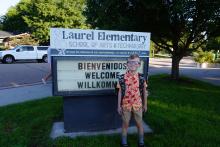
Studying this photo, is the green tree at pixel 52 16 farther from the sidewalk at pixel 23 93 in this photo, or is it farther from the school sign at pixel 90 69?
the school sign at pixel 90 69

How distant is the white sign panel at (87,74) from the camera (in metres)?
5.68

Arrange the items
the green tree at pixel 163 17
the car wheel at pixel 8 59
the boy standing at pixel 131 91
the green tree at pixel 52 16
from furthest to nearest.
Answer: the green tree at pixel 52 16
the car wheel at pixel 8 59
the green tree at pixel 163 17
the boy standing at pixel 131 91

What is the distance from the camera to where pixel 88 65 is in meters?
5.80

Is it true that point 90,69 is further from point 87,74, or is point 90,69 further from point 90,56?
point 90,56

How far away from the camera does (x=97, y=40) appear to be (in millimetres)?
5730

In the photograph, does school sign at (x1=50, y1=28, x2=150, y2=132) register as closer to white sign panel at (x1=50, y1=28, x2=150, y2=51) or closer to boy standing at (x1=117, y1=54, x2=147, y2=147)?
white sign panel at (x1=50, y1=28, x2=150, y2=51)

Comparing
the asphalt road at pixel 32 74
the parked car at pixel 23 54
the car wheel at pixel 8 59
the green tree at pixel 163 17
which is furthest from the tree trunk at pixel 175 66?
the car wheel at pixel 8 59

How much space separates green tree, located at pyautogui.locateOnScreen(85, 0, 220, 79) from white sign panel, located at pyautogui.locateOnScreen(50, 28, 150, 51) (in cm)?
412

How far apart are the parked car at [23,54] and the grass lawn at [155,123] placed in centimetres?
2093

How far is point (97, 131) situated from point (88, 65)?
124cm

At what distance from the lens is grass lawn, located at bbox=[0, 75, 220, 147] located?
5481mm

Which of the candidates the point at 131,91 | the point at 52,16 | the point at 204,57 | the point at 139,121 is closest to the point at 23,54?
the point at 204,57

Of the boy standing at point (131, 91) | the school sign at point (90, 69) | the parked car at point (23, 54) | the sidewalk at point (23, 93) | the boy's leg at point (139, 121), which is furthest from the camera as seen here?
the parked car at point (23, 54)

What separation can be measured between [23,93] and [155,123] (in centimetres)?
602
